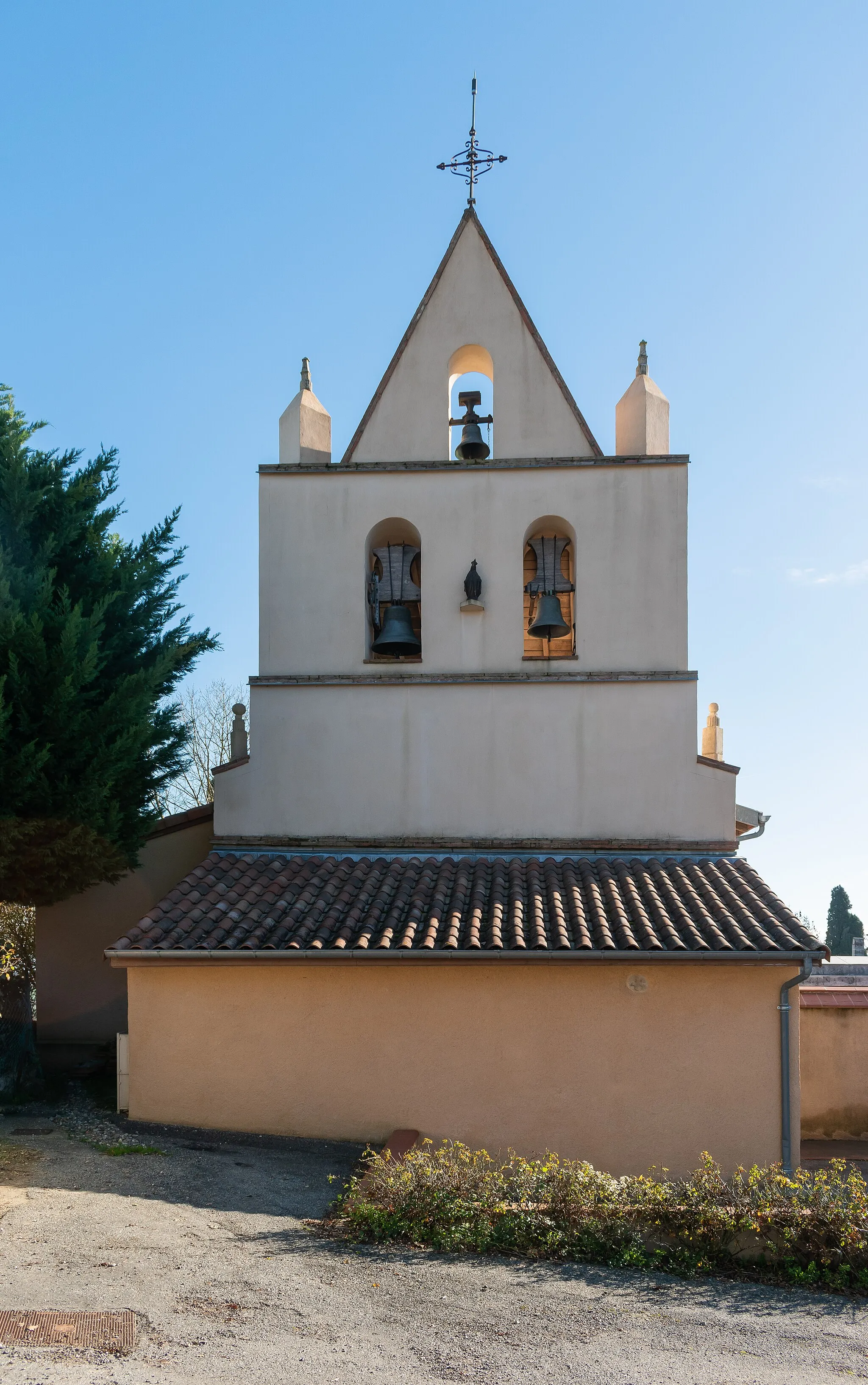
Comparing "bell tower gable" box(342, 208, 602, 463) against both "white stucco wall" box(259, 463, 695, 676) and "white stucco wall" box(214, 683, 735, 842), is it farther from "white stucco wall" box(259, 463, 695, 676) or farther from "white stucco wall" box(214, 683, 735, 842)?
"white stucco wall" box(214, 683, 735, 842)

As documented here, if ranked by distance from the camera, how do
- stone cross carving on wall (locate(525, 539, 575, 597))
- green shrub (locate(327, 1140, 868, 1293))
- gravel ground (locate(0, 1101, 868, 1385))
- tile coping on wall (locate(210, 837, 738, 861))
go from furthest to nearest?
stone cross carving on wall (locate(525, 539, 575, 597))
tile coping on wall (locate(210, 837, 738, 861))
green shrub (locate(327, 1140, 868, 1293))
gravel ground (locate(0, 1101, 868, 1385))

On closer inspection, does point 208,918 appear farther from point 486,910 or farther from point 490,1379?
point 490,1379

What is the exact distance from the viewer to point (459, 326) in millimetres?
12898

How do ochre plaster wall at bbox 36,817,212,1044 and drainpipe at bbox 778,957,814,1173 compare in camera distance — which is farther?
ochre plaster wall at bbox 36,817,212,1044


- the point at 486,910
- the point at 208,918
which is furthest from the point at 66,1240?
the point at 486,910

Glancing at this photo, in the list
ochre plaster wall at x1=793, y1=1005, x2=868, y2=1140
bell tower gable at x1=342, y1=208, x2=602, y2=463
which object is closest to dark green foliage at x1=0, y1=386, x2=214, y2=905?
bell tower gable at x1=342, y1=208, x2=602, y2=463

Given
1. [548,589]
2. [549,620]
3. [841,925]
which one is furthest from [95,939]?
[841,925]

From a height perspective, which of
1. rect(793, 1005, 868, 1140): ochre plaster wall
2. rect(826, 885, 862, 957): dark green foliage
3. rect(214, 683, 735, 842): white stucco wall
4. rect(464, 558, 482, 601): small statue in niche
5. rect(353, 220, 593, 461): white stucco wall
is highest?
rect(353, 220, 593, 461): white stucco wall

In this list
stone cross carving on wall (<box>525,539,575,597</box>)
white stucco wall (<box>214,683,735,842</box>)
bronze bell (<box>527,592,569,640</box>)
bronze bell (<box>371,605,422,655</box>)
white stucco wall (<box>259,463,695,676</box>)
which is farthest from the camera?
stone cross carving on wall (<box>525,539,575,597</box>)

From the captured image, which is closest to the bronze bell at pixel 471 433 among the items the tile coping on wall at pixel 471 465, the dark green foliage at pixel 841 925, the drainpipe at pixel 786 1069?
the tile coping on wall at pixel 471 465

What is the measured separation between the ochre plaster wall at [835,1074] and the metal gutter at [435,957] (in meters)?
4.12

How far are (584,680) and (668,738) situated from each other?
1192 mm

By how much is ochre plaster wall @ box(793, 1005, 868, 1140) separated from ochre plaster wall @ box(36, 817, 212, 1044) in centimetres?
814

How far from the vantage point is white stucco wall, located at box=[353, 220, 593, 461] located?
499 inches
